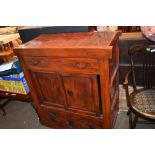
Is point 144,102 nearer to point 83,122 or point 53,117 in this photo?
point 83,122

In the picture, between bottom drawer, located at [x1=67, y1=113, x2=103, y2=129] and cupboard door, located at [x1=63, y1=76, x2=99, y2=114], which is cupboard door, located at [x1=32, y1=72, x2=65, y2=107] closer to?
cupboard door, located at [x1=63, y1=76, x2=99, y2=114]

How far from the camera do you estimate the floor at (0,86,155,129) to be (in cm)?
186

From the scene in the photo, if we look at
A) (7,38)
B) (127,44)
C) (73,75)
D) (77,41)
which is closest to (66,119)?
(73,75)

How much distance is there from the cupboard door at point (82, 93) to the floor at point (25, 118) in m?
0.53

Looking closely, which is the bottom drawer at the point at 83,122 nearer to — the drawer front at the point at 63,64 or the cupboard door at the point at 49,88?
the cupboard door at the point at 49,88

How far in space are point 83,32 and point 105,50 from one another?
51 cm

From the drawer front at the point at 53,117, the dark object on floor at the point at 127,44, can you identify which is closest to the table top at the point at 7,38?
the drawer front at the point at 53,117

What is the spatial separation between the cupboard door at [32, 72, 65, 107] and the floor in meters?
0.44

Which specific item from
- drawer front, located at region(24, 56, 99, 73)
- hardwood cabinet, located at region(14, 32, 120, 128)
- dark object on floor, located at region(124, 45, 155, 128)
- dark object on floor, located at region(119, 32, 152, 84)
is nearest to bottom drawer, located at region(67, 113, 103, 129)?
hardwood cabinet, located at region(14, 32, 120, 128)

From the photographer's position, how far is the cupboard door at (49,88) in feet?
4.64

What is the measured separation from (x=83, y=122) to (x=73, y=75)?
1.68 feet
